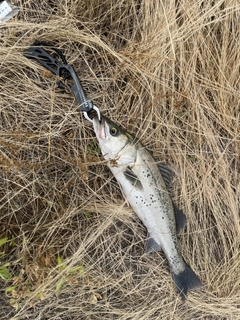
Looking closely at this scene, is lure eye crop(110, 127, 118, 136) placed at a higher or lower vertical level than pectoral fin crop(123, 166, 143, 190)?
higher

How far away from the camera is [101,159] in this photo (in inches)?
91.7

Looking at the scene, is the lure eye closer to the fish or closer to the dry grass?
the fish

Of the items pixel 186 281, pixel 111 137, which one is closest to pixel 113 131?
pixel 111 137

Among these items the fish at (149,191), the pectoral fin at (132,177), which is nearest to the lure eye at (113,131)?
the fish at (149,191)

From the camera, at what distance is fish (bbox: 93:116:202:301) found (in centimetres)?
206

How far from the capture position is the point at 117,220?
8.24ft

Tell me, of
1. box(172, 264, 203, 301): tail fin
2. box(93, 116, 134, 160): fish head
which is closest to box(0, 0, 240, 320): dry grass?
box(172, 264, 203, 301): tail fin

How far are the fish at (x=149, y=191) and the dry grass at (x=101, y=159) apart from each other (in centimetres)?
14

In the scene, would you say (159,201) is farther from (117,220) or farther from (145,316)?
(145,316)

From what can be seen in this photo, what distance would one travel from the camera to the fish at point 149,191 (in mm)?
2062

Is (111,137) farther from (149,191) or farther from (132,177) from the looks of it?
(149,191)

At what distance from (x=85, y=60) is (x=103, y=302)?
5.83 ft

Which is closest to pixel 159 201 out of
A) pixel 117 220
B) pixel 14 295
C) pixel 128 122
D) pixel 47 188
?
pixel 117 220

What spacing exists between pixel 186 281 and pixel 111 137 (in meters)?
1.25
